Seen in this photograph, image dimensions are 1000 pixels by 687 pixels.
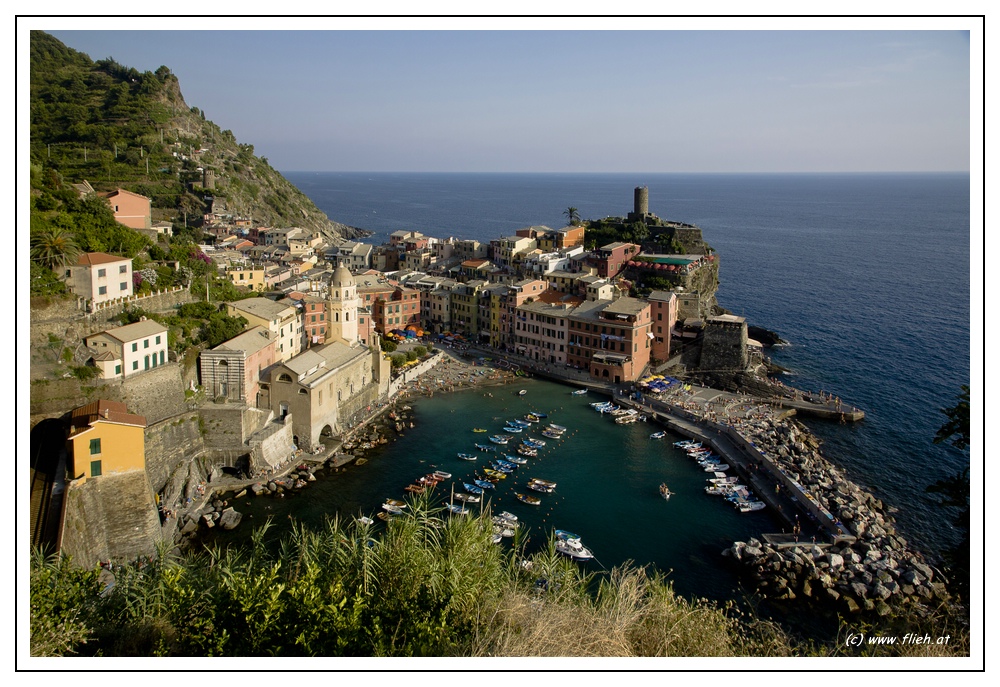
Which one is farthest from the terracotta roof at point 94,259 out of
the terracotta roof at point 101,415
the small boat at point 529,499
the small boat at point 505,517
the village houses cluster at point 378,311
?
the small boat at point 529,499

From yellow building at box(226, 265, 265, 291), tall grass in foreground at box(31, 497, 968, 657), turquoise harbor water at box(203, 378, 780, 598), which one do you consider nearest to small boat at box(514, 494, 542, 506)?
turquoise harbor water at box(203, 378, 780, 598)

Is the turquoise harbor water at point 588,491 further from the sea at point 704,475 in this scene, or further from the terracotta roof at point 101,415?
the terracotta roof at point 101,415

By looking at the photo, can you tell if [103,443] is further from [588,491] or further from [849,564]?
[849,564]

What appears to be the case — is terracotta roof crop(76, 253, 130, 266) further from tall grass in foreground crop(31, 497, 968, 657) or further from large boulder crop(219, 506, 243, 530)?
tall grass in foreground crop(31, 497, 968, 657)

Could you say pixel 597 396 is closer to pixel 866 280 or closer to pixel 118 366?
pixel 118 366

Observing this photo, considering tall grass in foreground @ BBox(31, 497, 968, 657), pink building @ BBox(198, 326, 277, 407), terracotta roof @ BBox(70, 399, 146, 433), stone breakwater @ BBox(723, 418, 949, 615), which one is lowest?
stone breakwater @ BBox(723, 418, 949, 615)

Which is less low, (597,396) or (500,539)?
(597,396)
